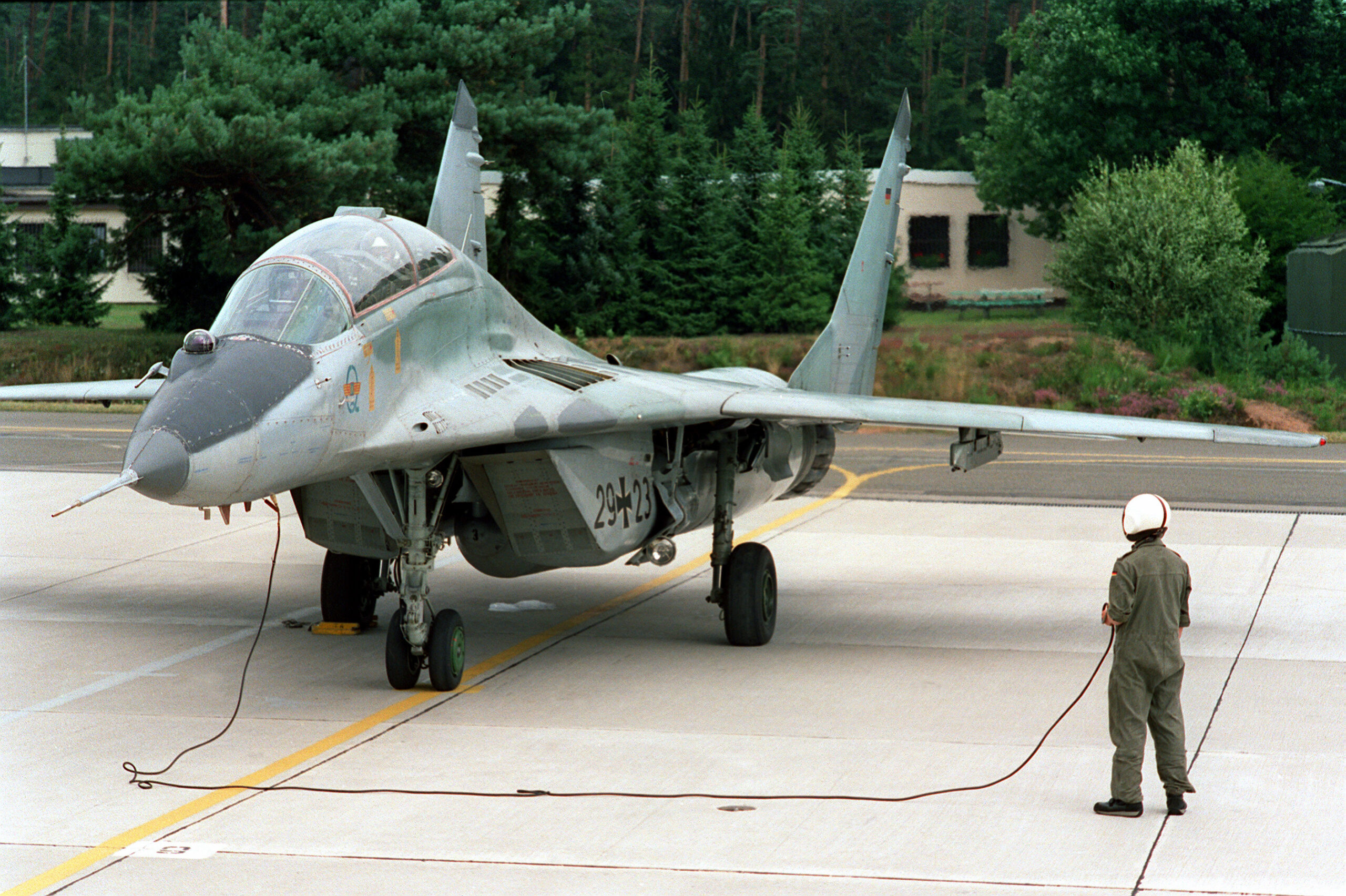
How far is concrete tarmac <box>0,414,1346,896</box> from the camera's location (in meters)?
6.96

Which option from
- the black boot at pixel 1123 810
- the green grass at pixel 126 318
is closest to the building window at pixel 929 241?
the green grass at pixel 126 318

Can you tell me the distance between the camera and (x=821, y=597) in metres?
14.7

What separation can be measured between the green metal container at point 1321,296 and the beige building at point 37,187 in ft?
118

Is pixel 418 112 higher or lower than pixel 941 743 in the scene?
higher

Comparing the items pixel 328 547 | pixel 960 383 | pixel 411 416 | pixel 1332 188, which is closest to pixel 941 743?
pixel 411 416

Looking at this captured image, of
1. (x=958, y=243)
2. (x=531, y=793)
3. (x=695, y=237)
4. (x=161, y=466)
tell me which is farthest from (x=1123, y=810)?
(x=958, y=243)

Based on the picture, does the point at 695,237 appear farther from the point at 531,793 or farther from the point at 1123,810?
the point at 1123,810

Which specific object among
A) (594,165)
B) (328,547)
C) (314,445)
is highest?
(594,165)

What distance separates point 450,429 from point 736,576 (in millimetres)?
3343

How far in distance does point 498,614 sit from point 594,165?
29.7m

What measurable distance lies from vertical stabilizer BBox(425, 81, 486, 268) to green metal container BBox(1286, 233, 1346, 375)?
2997cm

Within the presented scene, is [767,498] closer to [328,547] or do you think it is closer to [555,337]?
[555,337]

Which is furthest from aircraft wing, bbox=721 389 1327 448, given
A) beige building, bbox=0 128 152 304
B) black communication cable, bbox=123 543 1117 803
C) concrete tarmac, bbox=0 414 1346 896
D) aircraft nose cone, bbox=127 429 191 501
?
beige building, bbox=0 128 152 304

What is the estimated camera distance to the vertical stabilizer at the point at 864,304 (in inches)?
622
